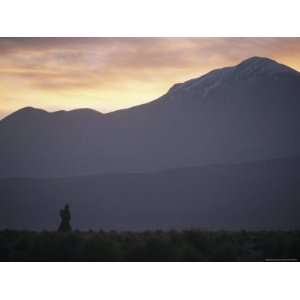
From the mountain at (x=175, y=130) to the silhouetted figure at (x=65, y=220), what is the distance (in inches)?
20.9

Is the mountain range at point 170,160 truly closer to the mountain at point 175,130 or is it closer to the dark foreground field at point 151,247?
the mountain at point 175,130

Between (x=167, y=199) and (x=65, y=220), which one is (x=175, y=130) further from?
(x=65, y=220)

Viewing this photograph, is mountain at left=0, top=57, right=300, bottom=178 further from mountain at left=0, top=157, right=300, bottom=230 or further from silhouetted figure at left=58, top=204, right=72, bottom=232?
silhouetted figure at left=58, top=204, right=72, bottom=232

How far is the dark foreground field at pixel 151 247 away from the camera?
22.1 ft

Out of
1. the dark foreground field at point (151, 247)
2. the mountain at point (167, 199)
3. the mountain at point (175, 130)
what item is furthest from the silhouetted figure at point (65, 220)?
the mountain at point (175, 130)

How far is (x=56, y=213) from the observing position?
25.2 ft

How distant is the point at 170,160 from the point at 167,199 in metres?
0.61

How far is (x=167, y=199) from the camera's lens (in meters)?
7.76

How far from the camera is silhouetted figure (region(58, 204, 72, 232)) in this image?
24.5 feet

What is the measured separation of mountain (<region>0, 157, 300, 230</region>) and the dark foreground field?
32 centimetres
